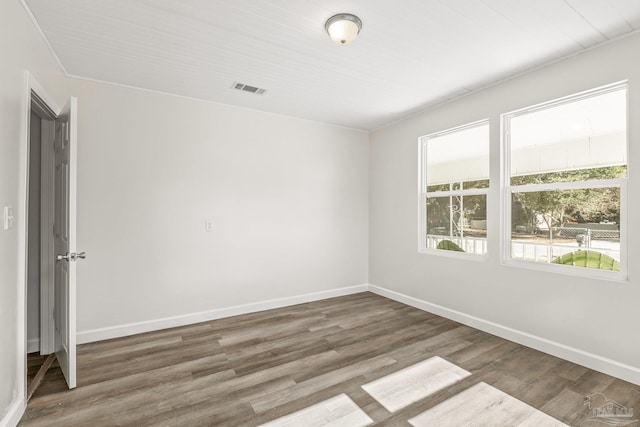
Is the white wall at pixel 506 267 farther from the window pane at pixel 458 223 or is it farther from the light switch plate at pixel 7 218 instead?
the light switch plate at pixel 7 218

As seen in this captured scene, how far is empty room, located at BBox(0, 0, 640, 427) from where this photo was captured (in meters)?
2.00

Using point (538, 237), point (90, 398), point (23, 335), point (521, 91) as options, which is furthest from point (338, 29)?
point (90, 398)

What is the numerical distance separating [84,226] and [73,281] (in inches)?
39.8

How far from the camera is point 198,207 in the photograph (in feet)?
11.6

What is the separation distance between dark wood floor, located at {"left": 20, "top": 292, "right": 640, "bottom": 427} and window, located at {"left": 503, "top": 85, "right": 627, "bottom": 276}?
3.09 ft

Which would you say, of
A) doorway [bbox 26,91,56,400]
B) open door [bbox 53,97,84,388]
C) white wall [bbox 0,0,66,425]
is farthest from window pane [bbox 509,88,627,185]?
doorway [bbox 26,91,56,400]

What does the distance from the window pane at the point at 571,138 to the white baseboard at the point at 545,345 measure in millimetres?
1485

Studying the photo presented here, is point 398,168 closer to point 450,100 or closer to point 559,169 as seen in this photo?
point 450,100

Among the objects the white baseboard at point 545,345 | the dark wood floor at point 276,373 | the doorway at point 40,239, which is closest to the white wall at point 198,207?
the doorway at point 40,239

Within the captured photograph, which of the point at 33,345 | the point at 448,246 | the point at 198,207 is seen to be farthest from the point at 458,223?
the point at 33,345

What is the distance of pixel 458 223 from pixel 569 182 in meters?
1.18

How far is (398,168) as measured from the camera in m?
4.37

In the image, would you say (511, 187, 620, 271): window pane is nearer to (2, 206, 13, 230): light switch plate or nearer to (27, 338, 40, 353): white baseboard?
(2, 206, 13, 230): light switch plate

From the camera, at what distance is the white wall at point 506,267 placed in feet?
7.55
